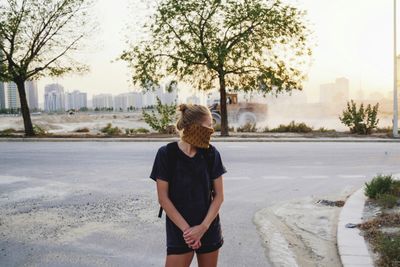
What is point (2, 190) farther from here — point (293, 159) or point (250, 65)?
point (250, 65)

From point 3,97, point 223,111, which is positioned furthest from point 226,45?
point 3,97

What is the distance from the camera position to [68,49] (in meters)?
31.6

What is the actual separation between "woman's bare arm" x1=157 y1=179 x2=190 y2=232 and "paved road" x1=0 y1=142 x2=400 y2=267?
235 centimetres

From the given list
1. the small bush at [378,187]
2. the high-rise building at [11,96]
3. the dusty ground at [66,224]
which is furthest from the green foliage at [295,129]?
the high-rise building at [11,96]

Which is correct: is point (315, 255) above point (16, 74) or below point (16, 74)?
below

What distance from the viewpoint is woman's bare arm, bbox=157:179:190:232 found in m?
3.39

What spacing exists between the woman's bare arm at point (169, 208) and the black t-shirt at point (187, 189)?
0.14 ft

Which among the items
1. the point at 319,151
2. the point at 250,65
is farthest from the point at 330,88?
the point at 319,151

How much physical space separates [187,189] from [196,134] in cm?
39

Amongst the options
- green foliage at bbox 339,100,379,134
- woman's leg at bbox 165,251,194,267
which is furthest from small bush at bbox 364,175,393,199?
green foliage at bbox 339,100,379,134

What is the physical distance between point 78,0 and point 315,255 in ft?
93.0

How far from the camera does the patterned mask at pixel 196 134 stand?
3.42 metres

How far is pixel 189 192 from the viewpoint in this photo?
347 centimetres

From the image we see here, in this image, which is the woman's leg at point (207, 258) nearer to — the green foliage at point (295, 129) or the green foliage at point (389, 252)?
the green foliage at point (389, 252)
